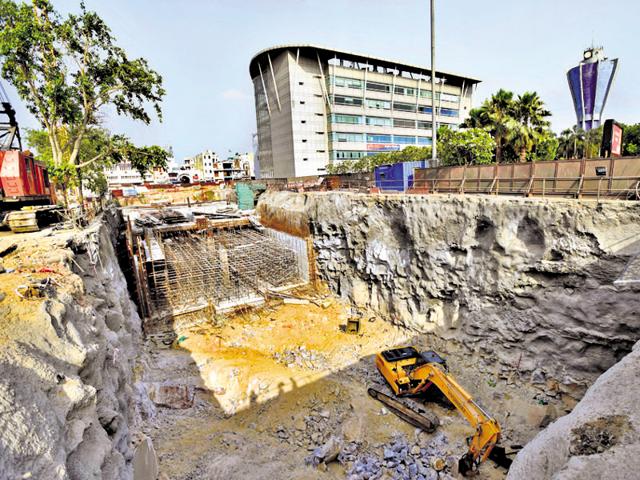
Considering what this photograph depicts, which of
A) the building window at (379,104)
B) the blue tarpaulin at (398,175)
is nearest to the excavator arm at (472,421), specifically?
the blue tarpaulin at (398,175)

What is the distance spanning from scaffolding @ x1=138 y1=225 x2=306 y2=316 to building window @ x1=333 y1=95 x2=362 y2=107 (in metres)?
36.9

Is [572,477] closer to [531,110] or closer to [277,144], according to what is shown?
[531,110]

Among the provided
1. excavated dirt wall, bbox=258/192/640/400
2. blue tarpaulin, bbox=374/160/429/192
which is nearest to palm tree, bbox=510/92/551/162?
blue tarpaulin, bbox=374/160/429/192

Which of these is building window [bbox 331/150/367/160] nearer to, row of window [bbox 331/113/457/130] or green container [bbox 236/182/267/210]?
row of window [bbox 331/113/457/130]

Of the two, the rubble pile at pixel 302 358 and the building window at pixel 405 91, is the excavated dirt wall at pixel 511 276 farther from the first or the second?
the building window at pixel 405 91

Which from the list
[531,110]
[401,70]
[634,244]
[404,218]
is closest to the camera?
[634,244]

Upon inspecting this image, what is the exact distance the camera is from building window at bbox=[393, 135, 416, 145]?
2510 inches

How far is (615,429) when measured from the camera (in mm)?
4965

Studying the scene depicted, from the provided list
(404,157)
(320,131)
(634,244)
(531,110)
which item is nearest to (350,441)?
(634,244)

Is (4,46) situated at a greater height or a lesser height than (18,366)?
greater

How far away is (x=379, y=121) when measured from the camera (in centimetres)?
6109

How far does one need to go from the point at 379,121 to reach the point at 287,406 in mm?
56844

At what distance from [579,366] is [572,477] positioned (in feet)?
40.2

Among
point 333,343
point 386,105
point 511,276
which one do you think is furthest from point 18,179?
point 386,105
